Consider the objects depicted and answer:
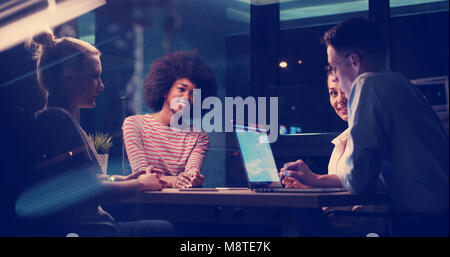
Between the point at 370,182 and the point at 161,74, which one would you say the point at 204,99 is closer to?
the point at 161,74

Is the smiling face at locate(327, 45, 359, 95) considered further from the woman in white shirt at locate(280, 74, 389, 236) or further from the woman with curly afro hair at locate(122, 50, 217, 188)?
the woman with curly afro hair at locate(122, 50, 217, 188)

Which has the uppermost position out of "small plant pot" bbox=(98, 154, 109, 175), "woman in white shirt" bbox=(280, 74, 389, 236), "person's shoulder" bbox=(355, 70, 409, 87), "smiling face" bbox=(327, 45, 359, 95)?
"smiling face" bbox=(327, 45, 359, 95)

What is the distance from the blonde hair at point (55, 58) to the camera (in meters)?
1.87

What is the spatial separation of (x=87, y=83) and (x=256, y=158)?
77cm

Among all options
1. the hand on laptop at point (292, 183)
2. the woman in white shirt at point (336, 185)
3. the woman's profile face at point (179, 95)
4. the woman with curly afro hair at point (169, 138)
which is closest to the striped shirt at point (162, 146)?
the woman with curly afro hair at point (169, 138)

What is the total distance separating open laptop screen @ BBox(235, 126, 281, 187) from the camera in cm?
179

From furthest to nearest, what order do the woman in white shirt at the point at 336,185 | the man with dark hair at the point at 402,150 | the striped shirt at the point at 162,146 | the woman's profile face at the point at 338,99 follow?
the striped shirt at the point at 162,146 < the woman's profile face at the point at 338,99 < the woman in white shirt at the point at 336,185 < the man with dark hair at the point at 402,150

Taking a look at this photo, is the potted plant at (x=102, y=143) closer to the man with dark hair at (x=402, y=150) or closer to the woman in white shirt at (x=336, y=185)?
the woman in white shirt at (x=336, y=185)

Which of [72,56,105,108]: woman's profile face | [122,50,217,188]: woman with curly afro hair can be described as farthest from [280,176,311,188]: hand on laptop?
[72,56,105,108]: woman's profile face

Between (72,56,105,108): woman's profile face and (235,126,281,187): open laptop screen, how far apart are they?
0.63 m

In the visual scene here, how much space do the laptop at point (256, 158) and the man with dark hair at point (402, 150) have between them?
0.39m

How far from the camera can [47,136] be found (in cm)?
165
